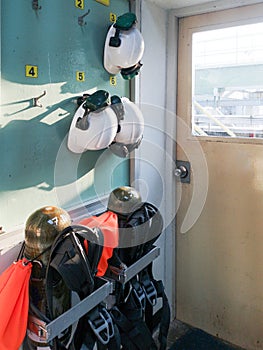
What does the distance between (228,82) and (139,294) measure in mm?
1225

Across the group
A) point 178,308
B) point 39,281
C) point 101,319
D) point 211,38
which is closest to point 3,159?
point 39,281

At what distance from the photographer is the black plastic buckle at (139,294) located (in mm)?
1530

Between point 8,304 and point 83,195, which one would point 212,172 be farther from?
point 8,304

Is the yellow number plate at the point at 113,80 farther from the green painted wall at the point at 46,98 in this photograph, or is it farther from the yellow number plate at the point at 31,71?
the yellow number plate at the point at 31,71

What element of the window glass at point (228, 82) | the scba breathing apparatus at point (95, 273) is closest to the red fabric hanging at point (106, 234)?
the scba breathing apparatus at point (95, 273)

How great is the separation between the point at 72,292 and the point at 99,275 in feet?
0.67

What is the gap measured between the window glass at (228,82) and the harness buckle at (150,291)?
0.95 meters

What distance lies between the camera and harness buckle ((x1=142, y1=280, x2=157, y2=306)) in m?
1.57

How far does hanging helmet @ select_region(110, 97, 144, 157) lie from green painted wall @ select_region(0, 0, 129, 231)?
4.7 inches

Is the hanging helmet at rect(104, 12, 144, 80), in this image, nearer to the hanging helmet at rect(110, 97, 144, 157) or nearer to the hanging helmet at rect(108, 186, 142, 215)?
the hanging helmet at rect(110, 97, 144, 157)

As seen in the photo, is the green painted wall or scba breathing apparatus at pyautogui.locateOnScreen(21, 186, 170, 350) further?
the green painted wall

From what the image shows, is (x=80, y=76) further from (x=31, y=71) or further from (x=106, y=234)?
(x=106, y=234)

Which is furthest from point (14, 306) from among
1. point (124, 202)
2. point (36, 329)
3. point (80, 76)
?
point (80, 76)

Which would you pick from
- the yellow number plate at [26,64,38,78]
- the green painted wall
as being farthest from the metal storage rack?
the yellow number plate at [26,64,38,78]
